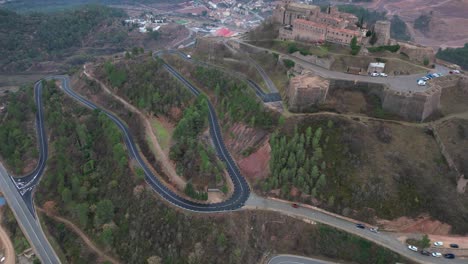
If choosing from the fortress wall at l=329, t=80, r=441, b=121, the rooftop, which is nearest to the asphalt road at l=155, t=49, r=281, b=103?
the rooftop

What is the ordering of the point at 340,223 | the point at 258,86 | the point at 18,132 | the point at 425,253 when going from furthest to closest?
1. the point at 18,132
2. the point at 258,86
3. the point at 340,223
4. the point at 425,253

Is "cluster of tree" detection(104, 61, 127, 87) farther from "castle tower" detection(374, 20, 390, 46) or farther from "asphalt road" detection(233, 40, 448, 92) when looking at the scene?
"castle tower" detection(374, 20, 390, 46)

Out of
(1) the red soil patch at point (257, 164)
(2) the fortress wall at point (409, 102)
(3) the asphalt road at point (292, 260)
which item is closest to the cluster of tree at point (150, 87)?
(1) the red soil patch at point (257, 164)

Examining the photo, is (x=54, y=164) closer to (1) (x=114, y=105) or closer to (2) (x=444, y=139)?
(1) (x=114, y=105)

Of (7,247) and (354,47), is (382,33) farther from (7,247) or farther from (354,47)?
(7,247)

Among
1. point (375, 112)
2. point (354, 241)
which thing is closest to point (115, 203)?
point (354, 241)

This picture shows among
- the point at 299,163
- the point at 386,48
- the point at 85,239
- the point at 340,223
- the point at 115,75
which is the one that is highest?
the point at 386,48

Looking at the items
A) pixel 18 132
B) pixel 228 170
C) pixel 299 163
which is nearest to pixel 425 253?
pixel 299 163
